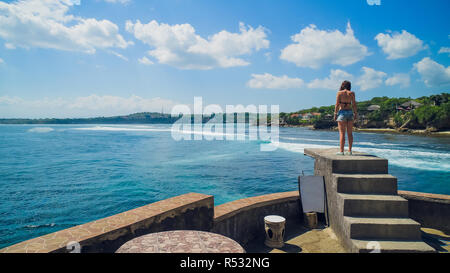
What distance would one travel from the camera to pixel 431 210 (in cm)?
577

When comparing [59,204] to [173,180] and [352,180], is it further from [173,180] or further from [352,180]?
[352,180]

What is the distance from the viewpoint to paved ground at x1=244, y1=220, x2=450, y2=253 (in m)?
4.93

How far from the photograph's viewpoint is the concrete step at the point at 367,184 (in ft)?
16.5

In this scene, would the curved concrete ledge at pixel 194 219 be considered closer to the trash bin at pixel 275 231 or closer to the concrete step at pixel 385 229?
the trash bin at pixel 275 231

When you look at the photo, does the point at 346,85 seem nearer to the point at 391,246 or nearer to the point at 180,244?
the point at 391,246

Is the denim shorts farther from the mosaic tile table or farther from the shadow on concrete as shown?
the mosaic tile table

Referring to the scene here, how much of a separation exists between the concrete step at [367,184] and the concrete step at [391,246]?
0.99 m

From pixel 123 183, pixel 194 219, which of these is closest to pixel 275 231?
pixel 194 219

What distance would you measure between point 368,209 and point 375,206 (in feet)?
0.43
